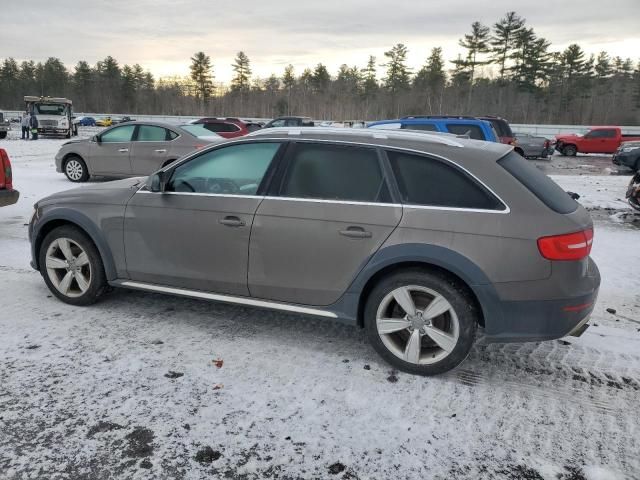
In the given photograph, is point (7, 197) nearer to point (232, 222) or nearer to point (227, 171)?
point (227, 171)

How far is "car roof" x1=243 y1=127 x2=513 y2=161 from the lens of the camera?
3564mm

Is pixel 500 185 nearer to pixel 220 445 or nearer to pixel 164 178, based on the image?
pixel 220 445

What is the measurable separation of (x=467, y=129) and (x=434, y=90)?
61.7 metres

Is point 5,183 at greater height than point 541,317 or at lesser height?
greater

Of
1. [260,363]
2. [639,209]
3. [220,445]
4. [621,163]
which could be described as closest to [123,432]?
[220,445]

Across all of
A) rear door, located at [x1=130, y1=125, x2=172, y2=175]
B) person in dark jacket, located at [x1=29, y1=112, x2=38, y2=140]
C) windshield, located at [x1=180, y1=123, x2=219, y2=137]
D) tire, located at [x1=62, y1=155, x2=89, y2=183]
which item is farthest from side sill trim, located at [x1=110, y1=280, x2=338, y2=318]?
person in dark jacket, located at [x1=29, y1=112, x2=38, y2=140]

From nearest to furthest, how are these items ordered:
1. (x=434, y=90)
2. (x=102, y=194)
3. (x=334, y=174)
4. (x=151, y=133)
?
1. (x=334, y=174)
2. (x=102, y=194)
3. (x=151, y=133)
4. (x=434, y=90)

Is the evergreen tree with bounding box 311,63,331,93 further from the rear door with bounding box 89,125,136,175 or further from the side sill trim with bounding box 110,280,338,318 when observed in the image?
the side sill trim with bounding box 110,280,338,318

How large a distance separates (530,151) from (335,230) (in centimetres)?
2391

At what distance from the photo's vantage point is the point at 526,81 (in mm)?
64625

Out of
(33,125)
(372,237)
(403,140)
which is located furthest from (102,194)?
(33,125)

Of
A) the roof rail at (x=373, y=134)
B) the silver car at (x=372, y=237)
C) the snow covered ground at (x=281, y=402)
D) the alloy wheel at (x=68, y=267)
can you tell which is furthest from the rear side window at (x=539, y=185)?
the alloy wheel at (x=68, y=267)

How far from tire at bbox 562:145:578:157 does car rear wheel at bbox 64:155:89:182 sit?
24632 mm

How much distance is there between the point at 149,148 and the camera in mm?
11977
